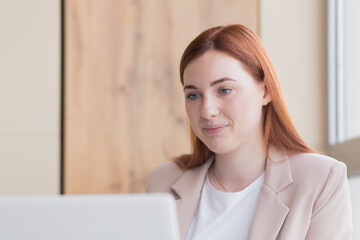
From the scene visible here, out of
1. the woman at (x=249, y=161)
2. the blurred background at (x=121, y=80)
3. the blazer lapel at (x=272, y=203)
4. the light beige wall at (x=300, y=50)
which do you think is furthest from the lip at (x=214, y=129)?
the light beige wall at (x=300, y=50)

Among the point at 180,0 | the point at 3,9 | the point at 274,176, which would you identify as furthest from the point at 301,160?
the point at 3,9

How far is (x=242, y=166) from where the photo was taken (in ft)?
6.64

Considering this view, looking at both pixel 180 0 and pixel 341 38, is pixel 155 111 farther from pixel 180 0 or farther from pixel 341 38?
pixel 341 38

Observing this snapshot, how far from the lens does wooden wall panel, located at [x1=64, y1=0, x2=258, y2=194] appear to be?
2.85 meters

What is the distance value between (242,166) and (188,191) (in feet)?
0.75

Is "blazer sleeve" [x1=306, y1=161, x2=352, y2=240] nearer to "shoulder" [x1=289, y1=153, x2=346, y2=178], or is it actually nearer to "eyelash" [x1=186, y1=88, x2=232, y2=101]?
"shoulder" [x1=289, y1=153, x2=346, y2=178]

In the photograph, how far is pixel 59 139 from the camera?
2836mm

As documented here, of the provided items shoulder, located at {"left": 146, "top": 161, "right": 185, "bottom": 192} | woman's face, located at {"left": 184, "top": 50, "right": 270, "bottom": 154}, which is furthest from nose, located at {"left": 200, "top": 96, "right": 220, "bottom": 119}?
shoulder, located at {"left": 146, "top": 161, "right": 185, "bottom": 192}

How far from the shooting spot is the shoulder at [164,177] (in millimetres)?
2242

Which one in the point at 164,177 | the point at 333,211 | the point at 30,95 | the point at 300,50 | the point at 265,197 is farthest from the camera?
the point at 300,50

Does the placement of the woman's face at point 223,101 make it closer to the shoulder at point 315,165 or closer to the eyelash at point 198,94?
the eyelash at point 198,94

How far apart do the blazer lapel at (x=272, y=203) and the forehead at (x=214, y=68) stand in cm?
32

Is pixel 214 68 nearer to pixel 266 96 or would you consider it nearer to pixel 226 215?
pixel 266 96

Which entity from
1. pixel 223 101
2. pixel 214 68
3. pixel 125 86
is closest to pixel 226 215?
pixel 223 101
